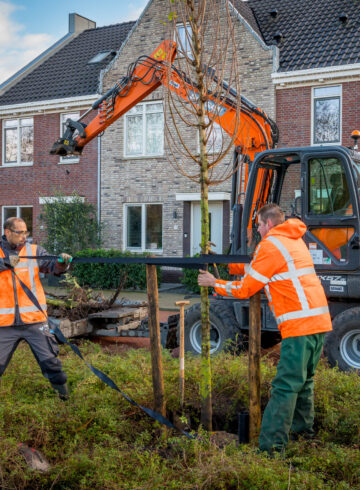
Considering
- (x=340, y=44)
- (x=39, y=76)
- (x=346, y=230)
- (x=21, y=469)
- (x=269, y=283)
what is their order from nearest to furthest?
(x=21, y=469) → (x=269, y=283) → (x=346, y=230) → (x=340, y=44) → (x=39, y=76)

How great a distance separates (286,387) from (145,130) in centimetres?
1535

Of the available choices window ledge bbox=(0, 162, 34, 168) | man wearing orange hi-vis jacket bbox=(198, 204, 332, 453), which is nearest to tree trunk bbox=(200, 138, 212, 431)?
man wearing orange hi-vis jacket bbox=(198, 204, 332, 453)

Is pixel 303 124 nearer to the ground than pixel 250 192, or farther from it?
→ farther from it

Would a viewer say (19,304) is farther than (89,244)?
No

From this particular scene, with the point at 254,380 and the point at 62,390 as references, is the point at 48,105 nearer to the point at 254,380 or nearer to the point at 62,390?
the point at 62,390

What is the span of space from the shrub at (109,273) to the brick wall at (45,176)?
9.26 feet

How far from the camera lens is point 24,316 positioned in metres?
5.39

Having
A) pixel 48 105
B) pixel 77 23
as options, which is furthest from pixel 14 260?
A: pixel 77 23

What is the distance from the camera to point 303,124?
1605 centimetres

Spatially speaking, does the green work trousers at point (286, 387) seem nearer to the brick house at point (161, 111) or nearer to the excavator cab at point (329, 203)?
the excavator cab at point (329, 203)

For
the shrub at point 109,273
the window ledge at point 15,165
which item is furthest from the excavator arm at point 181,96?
the window ledge at point 15,165

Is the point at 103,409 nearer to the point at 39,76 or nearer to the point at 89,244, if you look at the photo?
the point at 89,244

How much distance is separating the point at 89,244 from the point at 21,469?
15.1 meters

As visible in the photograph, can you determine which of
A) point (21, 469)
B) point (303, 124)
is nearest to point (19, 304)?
point (21, 469)
